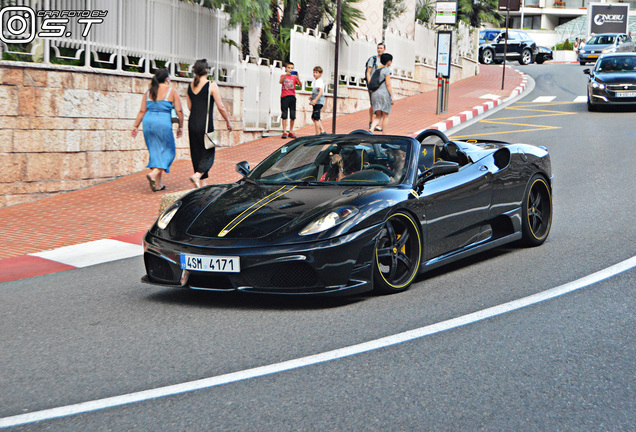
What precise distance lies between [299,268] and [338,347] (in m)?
0.85

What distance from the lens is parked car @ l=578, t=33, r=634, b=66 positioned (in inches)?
1873

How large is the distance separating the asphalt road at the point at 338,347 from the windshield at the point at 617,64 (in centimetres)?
1652

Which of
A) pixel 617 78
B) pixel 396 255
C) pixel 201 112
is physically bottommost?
pixel 396 255

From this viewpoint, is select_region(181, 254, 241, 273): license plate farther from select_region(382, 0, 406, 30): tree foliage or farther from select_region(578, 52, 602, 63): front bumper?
select_region(578, 52, 602, 63): front bumper

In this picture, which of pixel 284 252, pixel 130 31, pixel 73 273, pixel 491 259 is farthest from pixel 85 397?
pixel 130 31

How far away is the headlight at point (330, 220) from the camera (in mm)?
5402

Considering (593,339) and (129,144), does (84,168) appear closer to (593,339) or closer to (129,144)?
(129,144)

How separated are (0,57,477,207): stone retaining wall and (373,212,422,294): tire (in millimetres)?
6782

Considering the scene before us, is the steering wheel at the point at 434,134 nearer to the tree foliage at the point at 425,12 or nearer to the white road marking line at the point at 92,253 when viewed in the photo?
the white road marking line at the point at 92,253

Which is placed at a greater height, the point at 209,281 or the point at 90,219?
the point at 209,281

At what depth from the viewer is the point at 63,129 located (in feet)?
38.1

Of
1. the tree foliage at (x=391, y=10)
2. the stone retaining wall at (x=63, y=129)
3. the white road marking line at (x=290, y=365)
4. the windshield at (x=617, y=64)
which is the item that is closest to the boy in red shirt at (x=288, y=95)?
the stone retaining wall at (x=63, y=129)

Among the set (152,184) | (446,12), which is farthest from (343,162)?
(446,12)

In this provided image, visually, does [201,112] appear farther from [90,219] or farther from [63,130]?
[63,130]
